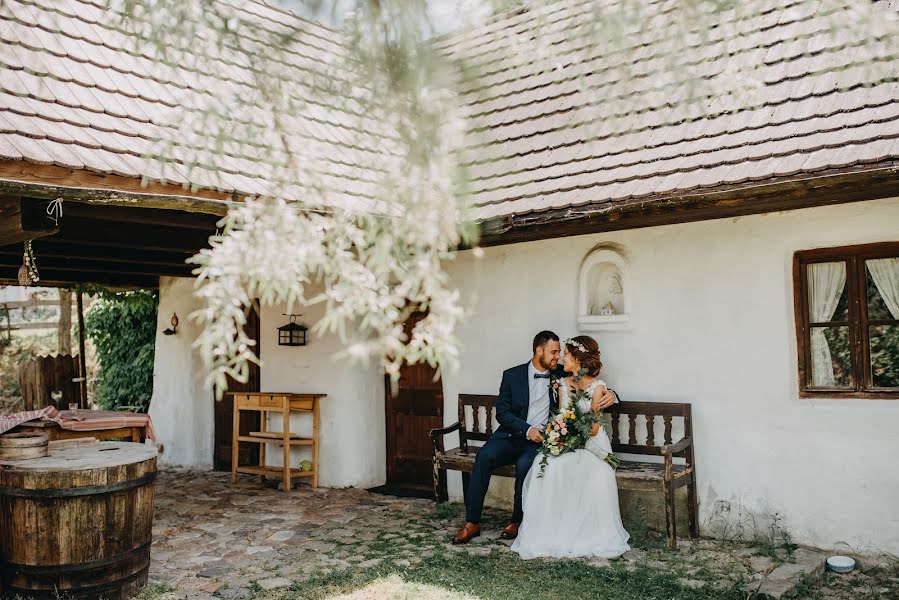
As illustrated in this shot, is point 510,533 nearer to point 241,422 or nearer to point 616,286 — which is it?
point 616,286

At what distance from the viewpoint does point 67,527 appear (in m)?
4.73

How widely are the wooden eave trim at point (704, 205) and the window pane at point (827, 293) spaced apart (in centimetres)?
52

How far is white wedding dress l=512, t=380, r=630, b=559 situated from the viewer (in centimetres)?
595

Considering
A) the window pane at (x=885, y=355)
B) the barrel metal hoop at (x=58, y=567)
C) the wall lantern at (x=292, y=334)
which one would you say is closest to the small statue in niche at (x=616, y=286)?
the window pane at (x=885, y=355)

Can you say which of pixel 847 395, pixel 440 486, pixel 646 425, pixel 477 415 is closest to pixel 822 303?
pixel 847 395

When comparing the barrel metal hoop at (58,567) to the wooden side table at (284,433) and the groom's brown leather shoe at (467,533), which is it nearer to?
the groom's brown leather shoe at (467,533)

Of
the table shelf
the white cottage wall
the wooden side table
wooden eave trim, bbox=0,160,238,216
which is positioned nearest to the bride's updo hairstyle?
the white cottage wall

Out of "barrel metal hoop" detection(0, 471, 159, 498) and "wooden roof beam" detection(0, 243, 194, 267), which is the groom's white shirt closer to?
"barrel metal hoop" detection(0, 471, 159, 498)

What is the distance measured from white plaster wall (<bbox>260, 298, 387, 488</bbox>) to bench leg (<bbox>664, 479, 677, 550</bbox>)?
3920 millimetres

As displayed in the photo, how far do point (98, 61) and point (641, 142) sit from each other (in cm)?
473

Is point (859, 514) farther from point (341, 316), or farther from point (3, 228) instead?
point (3, 228)

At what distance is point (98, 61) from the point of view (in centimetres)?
629

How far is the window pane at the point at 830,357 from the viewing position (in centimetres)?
591

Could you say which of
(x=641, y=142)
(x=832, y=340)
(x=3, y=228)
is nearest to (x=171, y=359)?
(x=3, y=228)
